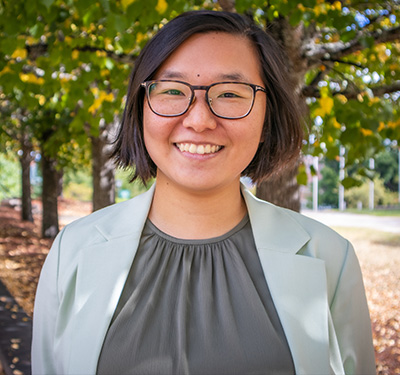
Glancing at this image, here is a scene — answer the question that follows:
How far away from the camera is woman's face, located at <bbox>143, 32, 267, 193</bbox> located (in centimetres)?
147

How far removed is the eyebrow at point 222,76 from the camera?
4.91 feet

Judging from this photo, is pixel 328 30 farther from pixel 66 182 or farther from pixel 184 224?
pixel 66 182

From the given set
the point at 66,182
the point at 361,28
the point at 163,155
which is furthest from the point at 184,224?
the point at 66,182

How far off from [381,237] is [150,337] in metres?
18.5

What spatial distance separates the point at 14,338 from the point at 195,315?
14.4 ft

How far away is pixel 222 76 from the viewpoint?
4.90ft

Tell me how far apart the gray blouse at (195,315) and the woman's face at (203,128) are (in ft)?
0.84

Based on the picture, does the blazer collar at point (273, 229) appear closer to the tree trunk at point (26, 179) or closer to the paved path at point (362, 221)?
the tree trunk at point (26, 179)

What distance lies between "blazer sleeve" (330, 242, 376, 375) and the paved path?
19.4 metres

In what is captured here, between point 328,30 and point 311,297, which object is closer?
point 311,297

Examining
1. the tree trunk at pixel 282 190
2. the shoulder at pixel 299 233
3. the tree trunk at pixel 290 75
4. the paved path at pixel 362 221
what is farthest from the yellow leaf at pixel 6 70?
the paved path at pixel 362 221

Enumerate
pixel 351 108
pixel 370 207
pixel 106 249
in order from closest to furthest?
pixel 106 249
pixel 351 108
pixel 370 207

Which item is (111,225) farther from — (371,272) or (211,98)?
(371,272)

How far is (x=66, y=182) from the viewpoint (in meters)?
36.7
